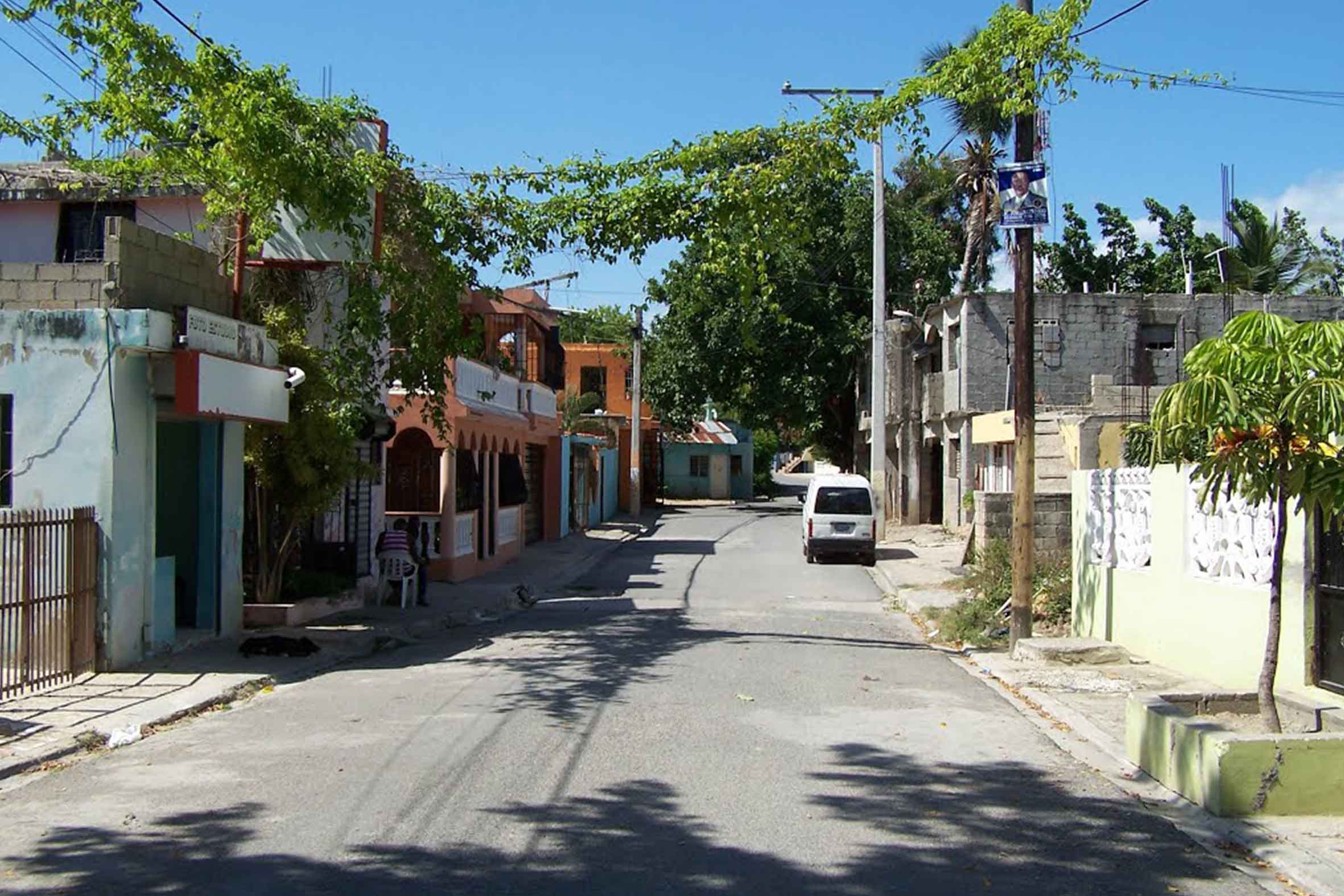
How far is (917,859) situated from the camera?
623 cm

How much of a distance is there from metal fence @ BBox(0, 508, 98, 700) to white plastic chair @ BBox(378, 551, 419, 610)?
6.59 m

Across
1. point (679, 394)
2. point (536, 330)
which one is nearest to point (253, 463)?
point (536, 330)

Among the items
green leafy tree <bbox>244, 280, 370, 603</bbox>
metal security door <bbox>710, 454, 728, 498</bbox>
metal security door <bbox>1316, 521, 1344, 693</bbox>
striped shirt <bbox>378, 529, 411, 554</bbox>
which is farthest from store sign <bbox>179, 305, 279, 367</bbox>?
metal security door <bbox>710, 454, 728, 498</bbox>

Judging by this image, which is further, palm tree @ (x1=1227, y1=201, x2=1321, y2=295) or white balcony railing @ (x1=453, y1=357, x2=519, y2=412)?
palm tree @ (x1=1227, y1=201, x2=1321, y2=295)

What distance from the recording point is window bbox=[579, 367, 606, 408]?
192 ft

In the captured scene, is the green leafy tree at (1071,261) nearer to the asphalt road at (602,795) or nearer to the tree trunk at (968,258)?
the tree trunk at (968,258)

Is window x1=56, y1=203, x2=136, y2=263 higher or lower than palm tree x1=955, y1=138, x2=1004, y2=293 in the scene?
lower

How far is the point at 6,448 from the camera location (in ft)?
38.2

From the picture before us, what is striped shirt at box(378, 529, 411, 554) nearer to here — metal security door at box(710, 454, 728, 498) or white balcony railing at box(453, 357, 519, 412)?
white balcony railing at box(453, 357, 519, 412)

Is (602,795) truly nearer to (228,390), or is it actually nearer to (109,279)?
(228,390)

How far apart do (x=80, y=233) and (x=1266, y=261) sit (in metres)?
35.3

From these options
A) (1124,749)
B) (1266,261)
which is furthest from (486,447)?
(1266,261)

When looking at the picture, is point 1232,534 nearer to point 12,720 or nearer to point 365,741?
point 365,741

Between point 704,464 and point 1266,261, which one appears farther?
point 704,464
